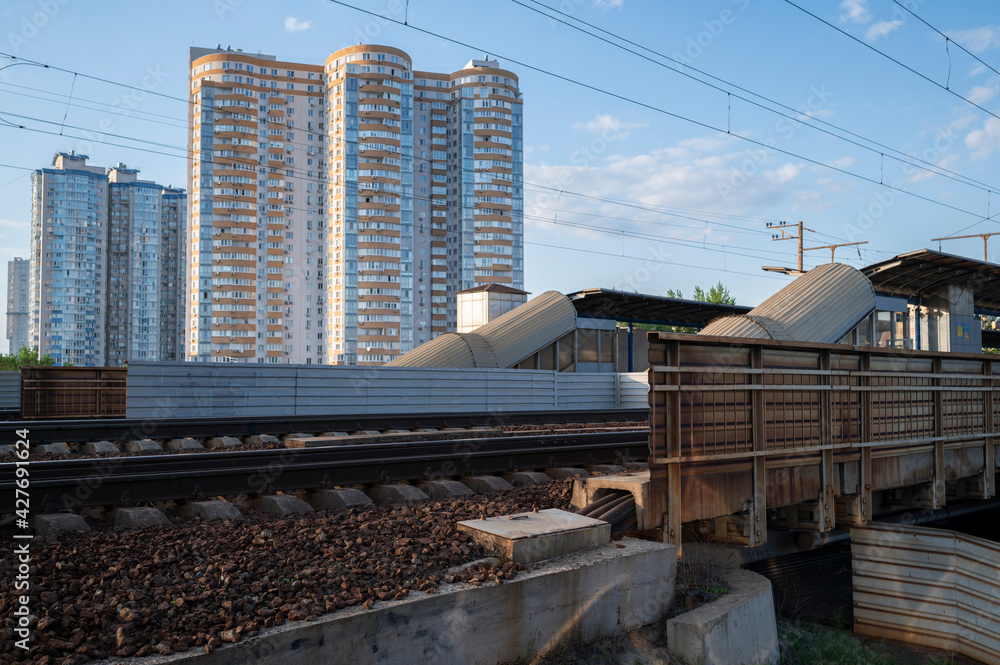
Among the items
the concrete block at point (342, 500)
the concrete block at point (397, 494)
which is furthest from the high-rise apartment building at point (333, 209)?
the concrete block at point (342, 500)

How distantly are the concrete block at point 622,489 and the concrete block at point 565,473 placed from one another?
1556 mm

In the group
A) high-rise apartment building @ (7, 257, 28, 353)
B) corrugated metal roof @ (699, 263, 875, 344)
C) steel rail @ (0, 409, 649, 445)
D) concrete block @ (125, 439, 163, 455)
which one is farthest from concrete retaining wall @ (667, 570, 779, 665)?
high-rise apartment building @ (7, 257, 28, 353)

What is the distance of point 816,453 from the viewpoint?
335 inches

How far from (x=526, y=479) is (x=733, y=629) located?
142 inches

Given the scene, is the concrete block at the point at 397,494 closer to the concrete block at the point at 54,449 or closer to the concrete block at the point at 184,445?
the concrete block at the point at 184,445

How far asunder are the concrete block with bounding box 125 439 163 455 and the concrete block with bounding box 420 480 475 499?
5522mm

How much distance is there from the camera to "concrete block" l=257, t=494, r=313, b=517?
6.58m

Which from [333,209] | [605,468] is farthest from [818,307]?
[333,209]

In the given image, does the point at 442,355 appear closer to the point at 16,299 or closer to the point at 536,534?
the point at 536,534

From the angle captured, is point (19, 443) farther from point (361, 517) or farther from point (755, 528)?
point (755, 528)

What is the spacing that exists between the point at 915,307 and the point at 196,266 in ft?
274

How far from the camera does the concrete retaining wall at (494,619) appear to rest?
369 centimetres

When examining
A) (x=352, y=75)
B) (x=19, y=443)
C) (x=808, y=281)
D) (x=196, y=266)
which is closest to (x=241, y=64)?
(x=352, y=75)

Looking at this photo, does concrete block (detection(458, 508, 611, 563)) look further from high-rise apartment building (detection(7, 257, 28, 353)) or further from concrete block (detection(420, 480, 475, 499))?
high-rise apartment building (detection(7, 257, 28, 353))
